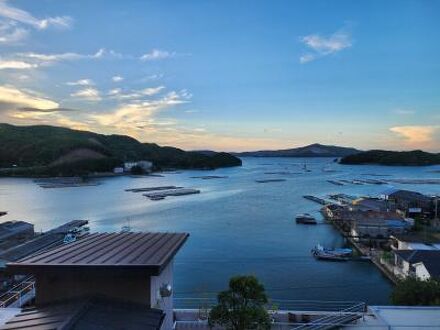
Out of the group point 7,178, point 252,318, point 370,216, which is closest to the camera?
point 252,318

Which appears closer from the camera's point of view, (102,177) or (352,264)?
(352,264)

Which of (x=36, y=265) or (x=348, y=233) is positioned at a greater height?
(x=36, y=265)

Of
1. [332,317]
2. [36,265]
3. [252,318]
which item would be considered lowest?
[332,317]

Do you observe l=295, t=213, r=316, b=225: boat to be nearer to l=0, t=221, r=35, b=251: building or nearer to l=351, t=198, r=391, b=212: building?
l=351, t=198, r=391, b=212: building

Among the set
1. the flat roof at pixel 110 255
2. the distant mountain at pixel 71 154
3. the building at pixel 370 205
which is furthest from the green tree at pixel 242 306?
the distant mountain at pixel 71 154

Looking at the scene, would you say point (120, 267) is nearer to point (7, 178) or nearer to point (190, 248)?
point (190, 248)

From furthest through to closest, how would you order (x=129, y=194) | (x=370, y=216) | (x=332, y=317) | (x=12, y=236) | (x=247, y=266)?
(x=129, y=194)
(x=370, y=216)
(x=12, y=236)
(x=247, y=266)
(x=332, y=317)

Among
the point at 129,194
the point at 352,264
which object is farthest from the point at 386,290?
the point at 129,194

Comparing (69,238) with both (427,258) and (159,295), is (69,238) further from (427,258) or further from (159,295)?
(159,295)
